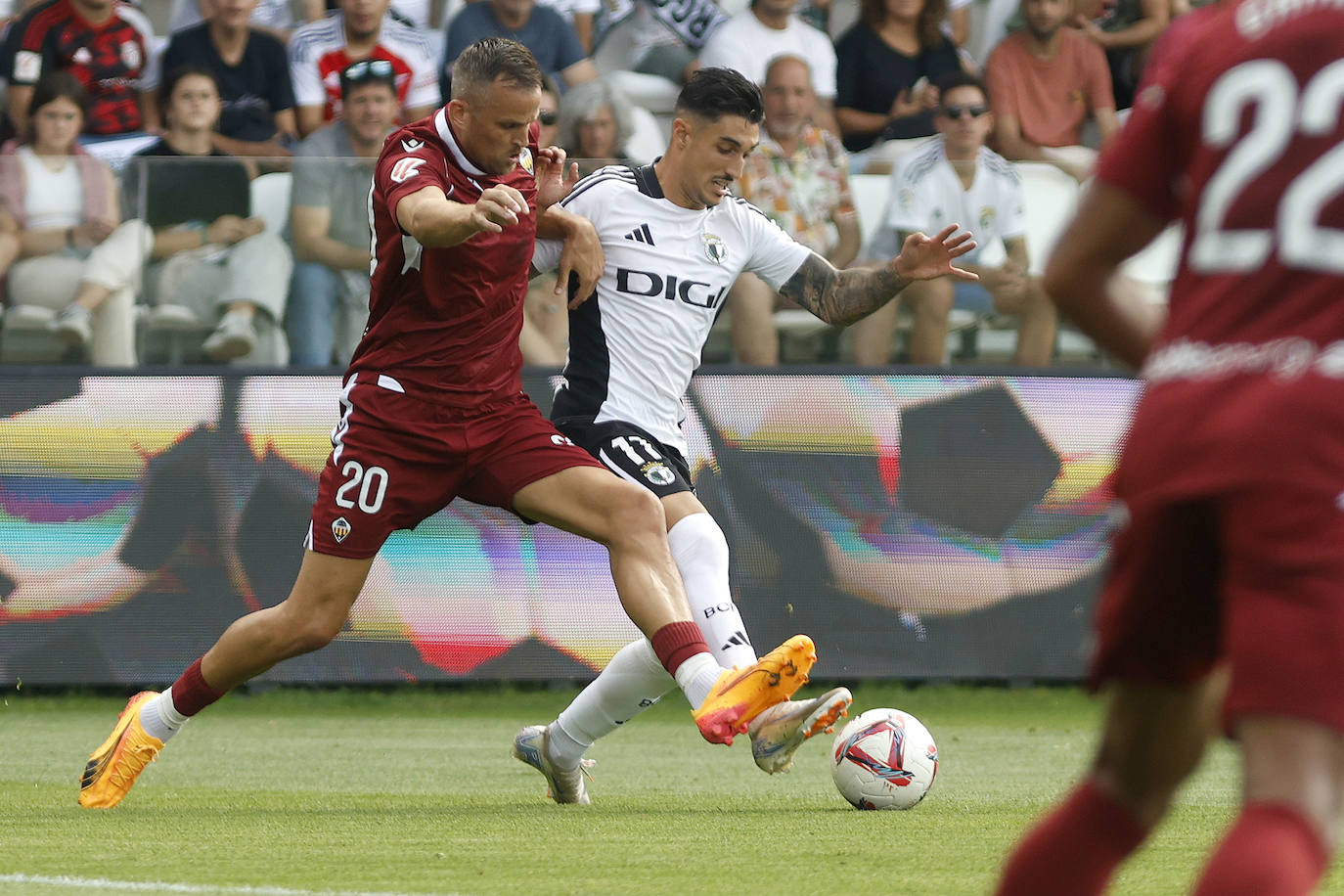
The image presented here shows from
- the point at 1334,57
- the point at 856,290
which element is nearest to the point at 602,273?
the point at 856,290

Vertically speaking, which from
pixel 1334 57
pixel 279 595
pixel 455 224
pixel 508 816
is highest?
pixel 1334 57

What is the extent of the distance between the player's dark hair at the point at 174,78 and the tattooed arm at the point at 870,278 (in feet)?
16.4

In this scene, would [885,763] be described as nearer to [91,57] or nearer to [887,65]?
[887,65]

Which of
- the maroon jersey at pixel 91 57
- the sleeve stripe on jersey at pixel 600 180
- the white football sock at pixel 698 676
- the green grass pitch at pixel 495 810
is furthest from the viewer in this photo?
the maroon jersey at pixel 91 57

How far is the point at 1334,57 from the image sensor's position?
2.41m

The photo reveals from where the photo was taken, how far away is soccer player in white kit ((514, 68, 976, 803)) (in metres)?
5.93

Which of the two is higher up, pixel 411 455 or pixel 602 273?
pixel 602 273

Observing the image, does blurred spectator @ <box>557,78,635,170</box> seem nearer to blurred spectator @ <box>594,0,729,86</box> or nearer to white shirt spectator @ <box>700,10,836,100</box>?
Answer: white shirt spectator @ <box>700,10,836,100</box>

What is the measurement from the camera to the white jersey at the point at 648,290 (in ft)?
20.2

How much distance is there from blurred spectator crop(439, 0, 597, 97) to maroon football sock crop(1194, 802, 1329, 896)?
8.82m

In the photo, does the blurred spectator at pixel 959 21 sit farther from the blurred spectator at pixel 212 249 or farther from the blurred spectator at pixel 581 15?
the blurred spectator at pixel 212 249

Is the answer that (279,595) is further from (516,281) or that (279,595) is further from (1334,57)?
(1334,57)

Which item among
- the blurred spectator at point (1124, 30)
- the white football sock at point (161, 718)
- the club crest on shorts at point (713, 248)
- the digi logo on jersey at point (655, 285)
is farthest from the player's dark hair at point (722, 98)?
the blurred spectator at point (1124, 30)

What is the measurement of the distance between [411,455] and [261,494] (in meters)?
3.53
